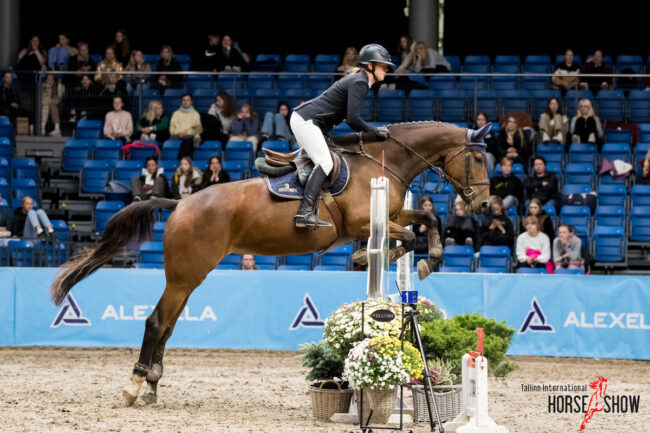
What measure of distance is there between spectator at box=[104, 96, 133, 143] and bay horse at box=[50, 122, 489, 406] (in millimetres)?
8971

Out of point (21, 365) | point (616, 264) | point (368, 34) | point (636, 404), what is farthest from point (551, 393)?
point (368, 34)

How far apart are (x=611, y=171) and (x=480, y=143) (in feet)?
26.2

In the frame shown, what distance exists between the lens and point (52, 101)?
17797 millimetres

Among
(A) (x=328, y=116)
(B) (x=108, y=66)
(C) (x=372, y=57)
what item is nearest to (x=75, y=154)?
(B) (x=108, y=66)

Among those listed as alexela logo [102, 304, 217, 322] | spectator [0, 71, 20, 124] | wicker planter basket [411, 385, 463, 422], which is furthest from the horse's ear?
spectator [0, 71, 20, 124]

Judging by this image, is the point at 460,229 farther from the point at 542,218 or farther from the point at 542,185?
the point at 542,185

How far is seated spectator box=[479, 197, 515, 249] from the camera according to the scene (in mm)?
14258

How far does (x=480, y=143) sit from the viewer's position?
27.9ft

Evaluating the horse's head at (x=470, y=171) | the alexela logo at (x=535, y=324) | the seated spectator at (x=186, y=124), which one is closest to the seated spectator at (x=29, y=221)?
Result: the seated spectator at (x=186, y=124)

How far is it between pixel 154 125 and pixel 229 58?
92.7 inches

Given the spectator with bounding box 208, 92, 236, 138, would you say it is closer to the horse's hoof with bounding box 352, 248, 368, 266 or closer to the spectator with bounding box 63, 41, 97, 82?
the spectator with bounding box 63, 41, 97, 82

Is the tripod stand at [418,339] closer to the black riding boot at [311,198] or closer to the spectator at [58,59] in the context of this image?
the black riding boot at [311,198]

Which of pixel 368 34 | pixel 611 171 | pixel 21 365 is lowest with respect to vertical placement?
pixel 21 365

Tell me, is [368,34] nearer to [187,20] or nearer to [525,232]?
[187,20]
